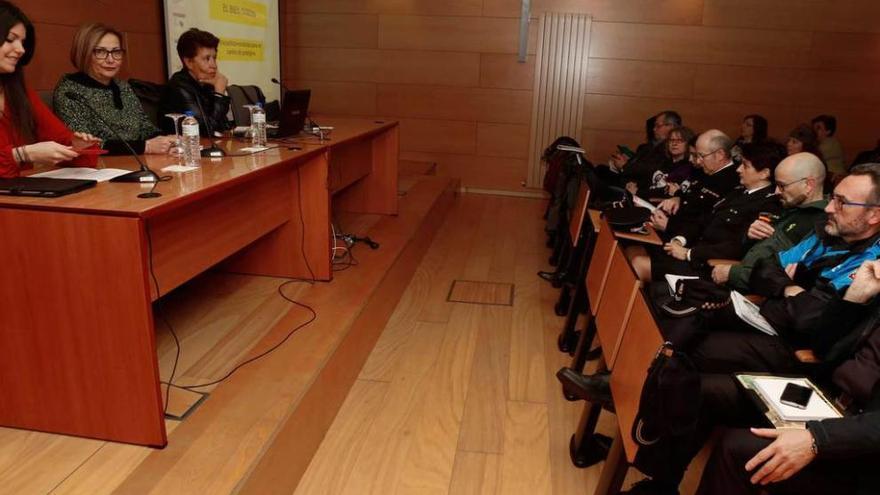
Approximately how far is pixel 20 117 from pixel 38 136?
109 mm

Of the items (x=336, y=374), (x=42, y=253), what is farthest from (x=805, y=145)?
(x=42, y=253)

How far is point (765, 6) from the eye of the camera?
19.6ft

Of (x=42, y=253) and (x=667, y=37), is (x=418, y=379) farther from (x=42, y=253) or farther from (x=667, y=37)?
(x=667, y=37)

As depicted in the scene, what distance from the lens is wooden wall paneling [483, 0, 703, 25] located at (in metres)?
6.07

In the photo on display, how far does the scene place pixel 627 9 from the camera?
6.13 metres

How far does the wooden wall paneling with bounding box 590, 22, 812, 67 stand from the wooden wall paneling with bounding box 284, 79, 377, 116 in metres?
2.42

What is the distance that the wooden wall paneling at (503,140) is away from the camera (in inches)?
263

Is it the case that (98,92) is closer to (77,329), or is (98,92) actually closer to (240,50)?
(77,329)

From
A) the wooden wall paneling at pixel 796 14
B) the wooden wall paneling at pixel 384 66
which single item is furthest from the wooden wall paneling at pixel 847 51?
the wooden wall paneling at pixel 384 66

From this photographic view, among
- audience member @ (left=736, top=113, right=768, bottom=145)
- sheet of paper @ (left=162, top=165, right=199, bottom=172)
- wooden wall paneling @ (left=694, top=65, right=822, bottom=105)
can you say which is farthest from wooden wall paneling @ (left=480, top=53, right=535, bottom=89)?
sheet of paper @ (left=162, top=165, right=199, bottom=172)

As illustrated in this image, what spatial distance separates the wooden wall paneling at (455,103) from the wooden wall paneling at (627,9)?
2.84ft

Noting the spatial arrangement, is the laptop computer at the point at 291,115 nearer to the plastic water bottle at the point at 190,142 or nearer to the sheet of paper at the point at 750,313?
the plastic water bottle at the point at 190,142

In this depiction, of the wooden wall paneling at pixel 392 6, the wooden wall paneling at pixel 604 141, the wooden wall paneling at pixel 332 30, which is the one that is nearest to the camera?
the wooden wall paneling at pixel 392 6

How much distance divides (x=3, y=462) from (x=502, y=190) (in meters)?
5.62
